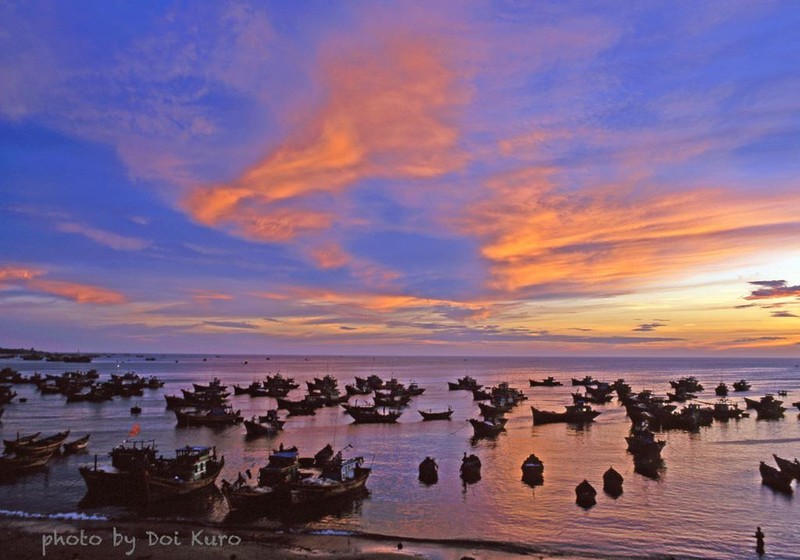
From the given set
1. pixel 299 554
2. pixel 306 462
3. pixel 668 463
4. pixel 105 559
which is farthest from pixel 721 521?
pixel 105 559

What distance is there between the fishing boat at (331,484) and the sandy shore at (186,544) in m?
4.04

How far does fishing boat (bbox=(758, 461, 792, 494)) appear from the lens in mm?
41469

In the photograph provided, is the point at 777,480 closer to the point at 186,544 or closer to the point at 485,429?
the point at 485,429

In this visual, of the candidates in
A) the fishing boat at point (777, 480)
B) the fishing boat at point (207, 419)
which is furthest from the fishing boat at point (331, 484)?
the fishing boat at point (207, 419)

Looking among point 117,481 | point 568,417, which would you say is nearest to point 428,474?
point 117,481

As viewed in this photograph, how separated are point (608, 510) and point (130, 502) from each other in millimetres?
31037

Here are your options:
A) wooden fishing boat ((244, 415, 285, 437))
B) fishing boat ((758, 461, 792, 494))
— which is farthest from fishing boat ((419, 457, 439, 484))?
wooden fishing boat ((244, 415, 285, 437))

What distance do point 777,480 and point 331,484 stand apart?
1321 inches

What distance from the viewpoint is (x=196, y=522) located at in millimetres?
32625

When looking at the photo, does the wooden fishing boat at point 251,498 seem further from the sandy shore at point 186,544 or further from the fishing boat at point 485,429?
the fishing boat at point 485,429

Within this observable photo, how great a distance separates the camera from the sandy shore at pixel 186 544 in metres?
27.0

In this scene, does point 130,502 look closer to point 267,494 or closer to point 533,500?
point 267,494

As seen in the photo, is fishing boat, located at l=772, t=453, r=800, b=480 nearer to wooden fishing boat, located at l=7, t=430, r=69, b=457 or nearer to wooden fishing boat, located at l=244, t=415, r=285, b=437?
wooden fishing boat, located at l=244, t=415, r=285, b=437

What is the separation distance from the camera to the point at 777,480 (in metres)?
42.2
